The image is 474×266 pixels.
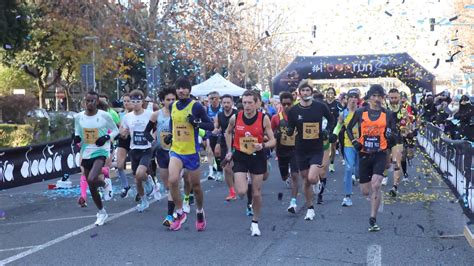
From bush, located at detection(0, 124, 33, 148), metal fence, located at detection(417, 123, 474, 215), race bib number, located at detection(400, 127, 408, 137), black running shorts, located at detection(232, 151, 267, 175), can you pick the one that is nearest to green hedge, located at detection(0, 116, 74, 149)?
bush, located at detection(0, 124, 33, 148)

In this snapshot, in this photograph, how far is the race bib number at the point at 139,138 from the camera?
10.3 meters

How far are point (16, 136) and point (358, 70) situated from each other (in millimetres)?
15500

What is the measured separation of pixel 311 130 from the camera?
9.27m

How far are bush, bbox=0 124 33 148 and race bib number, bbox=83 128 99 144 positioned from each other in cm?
1571

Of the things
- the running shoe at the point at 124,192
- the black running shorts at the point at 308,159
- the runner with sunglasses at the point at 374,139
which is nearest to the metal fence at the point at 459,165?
the runner with sunglasses at the point at 374,139

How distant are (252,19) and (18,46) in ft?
62.0

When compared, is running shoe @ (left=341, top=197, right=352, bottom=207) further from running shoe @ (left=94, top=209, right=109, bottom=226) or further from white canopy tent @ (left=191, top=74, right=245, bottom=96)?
white canopy tent @ (left=191, top=74, right=245, bottom=96)

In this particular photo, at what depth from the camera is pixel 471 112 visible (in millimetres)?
14945

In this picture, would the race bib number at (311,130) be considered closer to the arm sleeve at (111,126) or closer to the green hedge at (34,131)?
the arm sleeve at (111,126)

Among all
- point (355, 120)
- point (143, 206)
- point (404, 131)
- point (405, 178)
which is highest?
point (355, 120)

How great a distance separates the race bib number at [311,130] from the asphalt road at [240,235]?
1.19 metres

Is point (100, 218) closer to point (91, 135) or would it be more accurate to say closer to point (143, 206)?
point (91, 135)

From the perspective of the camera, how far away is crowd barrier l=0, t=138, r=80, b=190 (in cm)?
1164

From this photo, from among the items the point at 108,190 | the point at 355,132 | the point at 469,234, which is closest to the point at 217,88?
the point at 108,190
